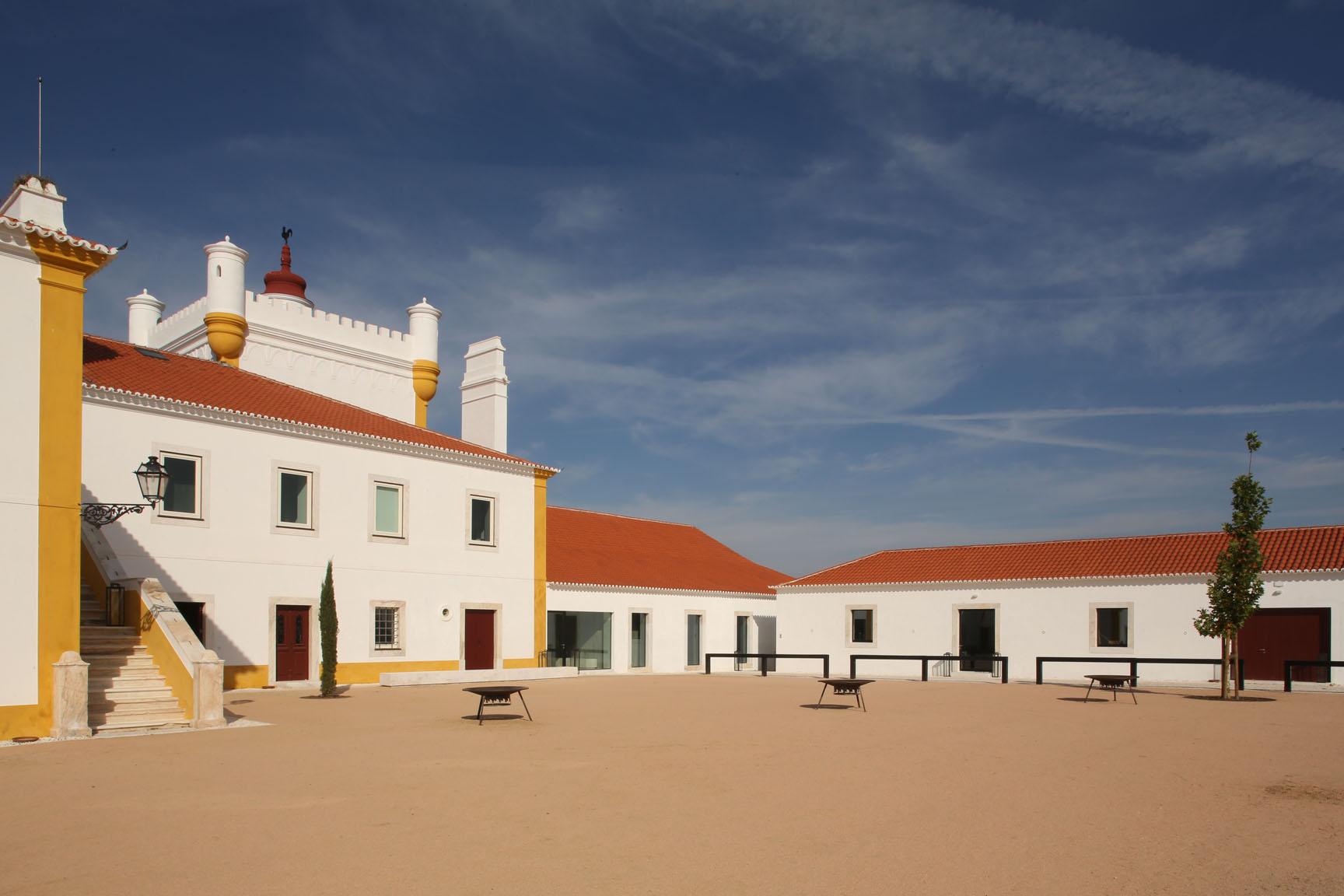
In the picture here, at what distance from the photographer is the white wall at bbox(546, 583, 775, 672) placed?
2833 centimetres

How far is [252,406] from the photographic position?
2058 centimetres

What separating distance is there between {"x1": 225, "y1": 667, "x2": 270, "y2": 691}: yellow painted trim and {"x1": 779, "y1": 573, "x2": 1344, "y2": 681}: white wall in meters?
16.7

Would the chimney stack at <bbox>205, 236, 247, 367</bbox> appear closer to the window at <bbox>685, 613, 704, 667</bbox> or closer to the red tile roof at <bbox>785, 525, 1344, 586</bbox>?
the window at <bbox>685, 613, 704, 667</bbox>

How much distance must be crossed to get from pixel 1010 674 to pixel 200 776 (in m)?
23.1

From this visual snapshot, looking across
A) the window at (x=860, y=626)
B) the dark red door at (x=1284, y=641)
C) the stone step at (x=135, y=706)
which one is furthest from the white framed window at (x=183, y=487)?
the dark red door at (x=1284, y=641)

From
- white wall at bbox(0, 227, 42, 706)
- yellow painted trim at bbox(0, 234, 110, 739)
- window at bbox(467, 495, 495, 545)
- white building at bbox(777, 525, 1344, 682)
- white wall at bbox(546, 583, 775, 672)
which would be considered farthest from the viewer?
white wall at bbox(546, 583, 775, 672)

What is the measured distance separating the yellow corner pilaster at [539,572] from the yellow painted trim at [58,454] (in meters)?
14.5

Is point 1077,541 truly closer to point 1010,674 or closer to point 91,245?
point 1010,674

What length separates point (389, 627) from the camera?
881 inches

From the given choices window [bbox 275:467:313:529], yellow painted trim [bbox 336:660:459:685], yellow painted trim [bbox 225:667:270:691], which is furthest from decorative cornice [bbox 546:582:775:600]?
yellow painted trim [bbox 225:667:270:691]

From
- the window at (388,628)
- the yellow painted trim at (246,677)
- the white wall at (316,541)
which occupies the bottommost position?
the yellow painted trim at (246,677)

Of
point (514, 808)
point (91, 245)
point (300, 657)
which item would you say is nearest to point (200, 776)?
point (514, 808)

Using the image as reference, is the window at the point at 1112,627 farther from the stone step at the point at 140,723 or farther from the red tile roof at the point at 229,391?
the stone step at the point at 140,723

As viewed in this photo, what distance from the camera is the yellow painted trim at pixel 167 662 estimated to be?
12.9m
